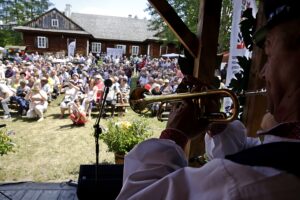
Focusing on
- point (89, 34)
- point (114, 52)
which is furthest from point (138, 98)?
point (89, 34)

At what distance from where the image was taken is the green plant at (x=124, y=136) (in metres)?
4.93

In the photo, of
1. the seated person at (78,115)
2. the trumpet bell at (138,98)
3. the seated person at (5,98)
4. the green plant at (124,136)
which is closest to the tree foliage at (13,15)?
the seated person at (5,98)

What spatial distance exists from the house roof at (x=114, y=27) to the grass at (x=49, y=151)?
32.3 meters

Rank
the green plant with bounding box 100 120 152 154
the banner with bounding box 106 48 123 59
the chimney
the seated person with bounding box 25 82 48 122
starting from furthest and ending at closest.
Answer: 1. the chimney
2. the banner with bounding box 106 48 123 59
3. the seated person with bounding box 25 82 48 122
4. the green plant with bounding box 100 120 152 154

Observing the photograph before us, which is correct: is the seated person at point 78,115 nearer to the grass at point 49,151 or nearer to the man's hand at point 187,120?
the grass at point 49,151

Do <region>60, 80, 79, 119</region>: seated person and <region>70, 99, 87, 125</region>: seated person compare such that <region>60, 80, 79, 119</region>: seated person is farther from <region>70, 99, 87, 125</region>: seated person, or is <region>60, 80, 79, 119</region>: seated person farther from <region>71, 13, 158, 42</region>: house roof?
<region>71, 13, 158, 42</region>: house roof

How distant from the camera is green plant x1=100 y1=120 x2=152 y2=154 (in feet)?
16.2

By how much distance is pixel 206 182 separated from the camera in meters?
0.76

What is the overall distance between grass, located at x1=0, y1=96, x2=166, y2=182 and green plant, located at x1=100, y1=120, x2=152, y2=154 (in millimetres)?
943

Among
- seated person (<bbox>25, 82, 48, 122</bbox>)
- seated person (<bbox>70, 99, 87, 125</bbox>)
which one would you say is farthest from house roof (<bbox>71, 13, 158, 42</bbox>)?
seated person (<bbox>70, 99, 87, 125</bbox>)

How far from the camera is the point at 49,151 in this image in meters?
6.74

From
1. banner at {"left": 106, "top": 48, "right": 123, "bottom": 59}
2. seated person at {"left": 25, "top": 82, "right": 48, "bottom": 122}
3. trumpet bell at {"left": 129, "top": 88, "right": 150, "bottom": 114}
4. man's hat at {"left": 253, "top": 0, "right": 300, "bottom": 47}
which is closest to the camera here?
man's hat at {"left": 253, "top": 0, "right": 300, "bottom": 47}

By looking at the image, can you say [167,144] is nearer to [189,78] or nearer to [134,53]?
[189,78]

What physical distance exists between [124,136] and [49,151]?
2672 millimetres
